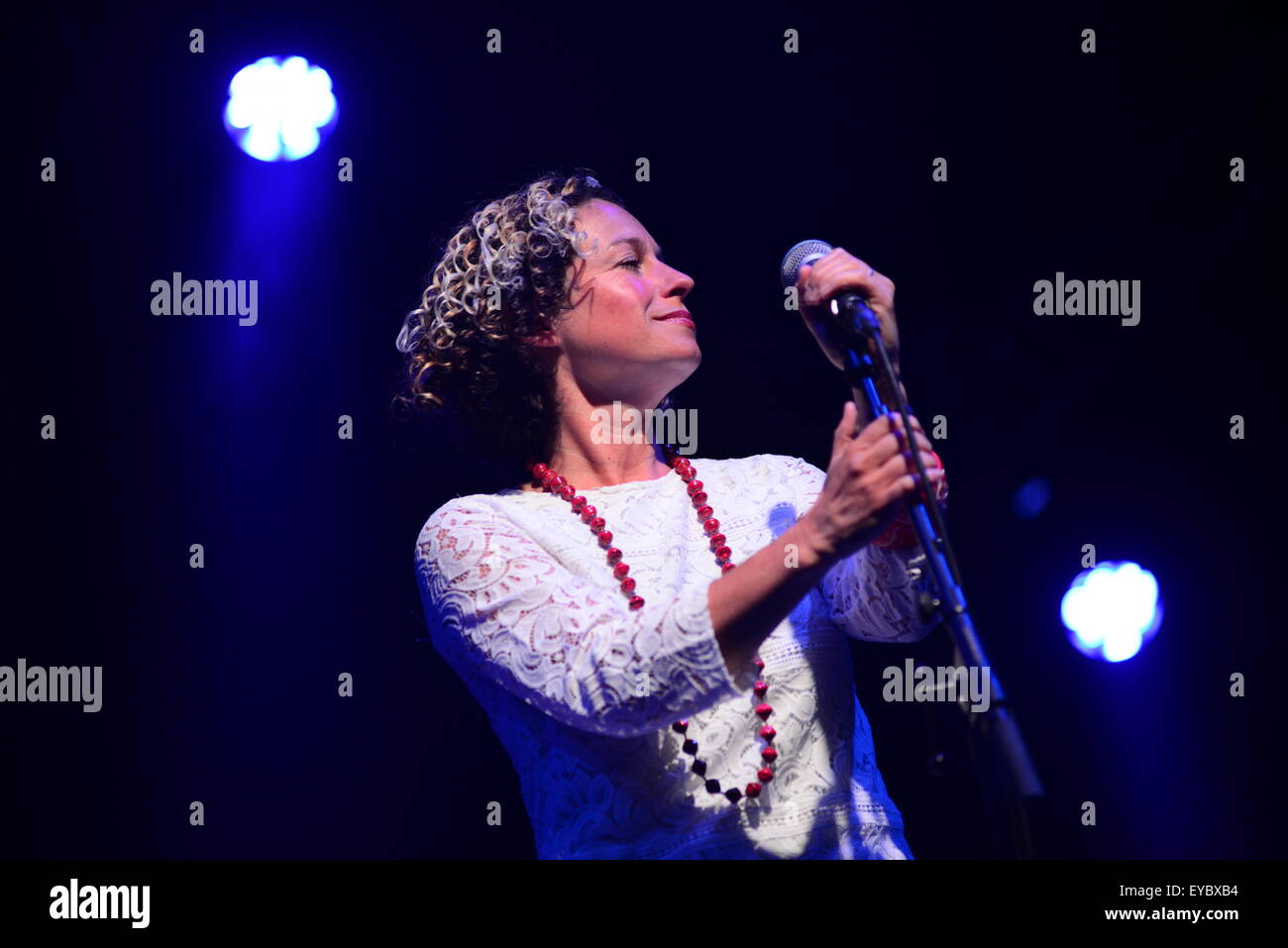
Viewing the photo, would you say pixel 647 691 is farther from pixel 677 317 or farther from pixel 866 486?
pixel 677 317

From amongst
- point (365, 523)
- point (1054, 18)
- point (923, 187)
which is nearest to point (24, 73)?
point (365, 523)

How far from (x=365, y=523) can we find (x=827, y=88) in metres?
1.44

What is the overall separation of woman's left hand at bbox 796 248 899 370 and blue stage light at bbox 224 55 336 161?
1585mm

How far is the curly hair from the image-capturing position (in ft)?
7.52

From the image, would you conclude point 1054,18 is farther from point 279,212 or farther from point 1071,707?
point 279,212

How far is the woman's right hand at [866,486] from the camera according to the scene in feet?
4.68

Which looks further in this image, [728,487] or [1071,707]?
[1071,707]

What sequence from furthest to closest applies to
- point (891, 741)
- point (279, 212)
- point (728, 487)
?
point (279, 212), point (891, 741), point (728, 487)

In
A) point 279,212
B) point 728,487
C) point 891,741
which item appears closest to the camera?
point 728,487

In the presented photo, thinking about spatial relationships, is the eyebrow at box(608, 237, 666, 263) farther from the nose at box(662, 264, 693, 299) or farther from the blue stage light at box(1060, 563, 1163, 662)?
the blue stage light at box(1060, 563, 1163, 662)

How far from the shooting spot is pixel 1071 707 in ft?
9.32

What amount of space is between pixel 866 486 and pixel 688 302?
58.0 inches

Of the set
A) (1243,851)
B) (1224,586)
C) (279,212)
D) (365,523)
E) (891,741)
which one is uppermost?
(279,212)

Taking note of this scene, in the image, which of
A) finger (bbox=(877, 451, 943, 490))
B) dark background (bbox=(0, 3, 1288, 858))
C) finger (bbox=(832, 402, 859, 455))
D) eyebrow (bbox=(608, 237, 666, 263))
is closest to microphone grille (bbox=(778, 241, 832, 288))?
finger (bbox=(832, 402, 859, 455))
